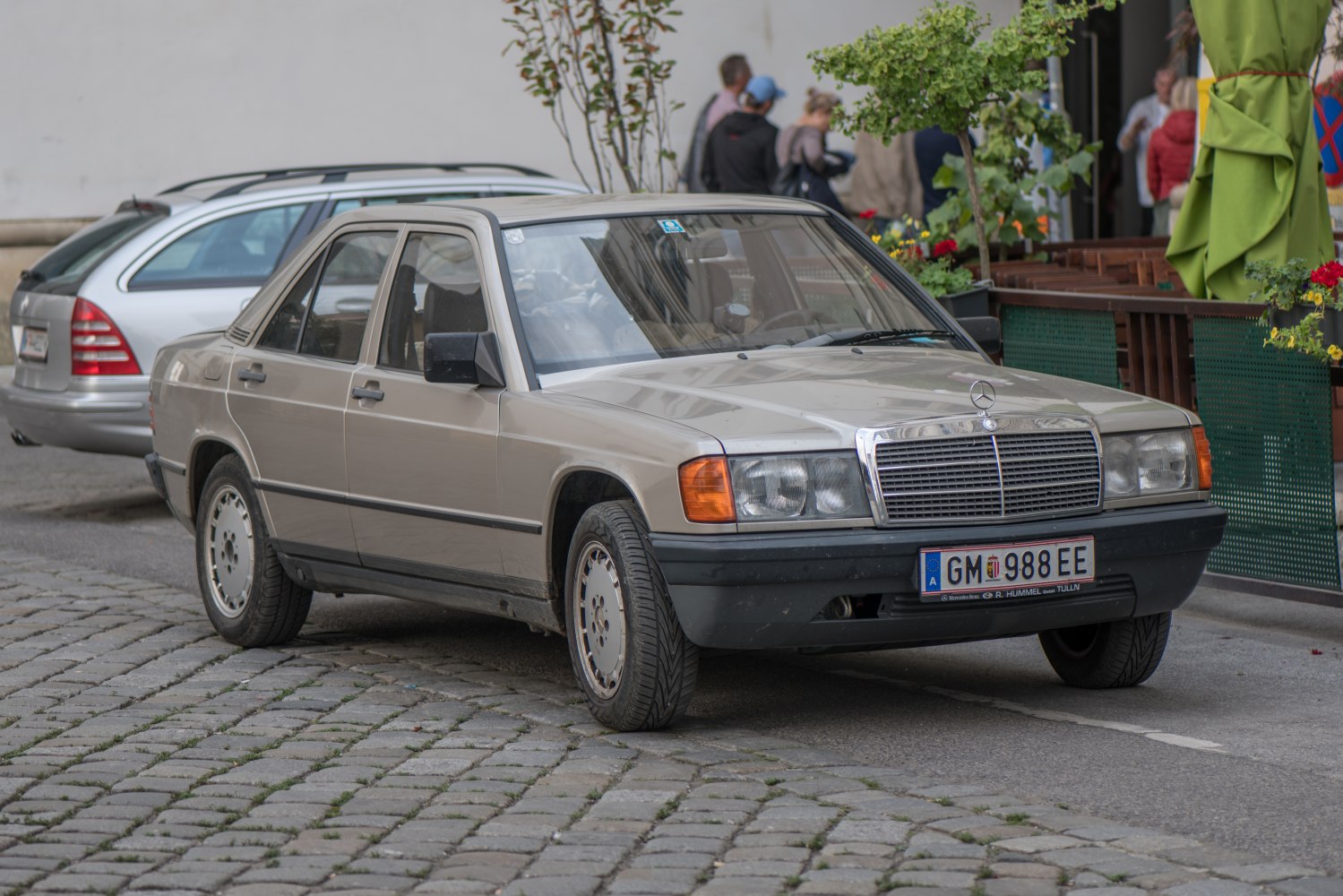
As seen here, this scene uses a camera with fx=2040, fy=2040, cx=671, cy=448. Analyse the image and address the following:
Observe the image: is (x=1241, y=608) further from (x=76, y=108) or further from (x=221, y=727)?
(x=76, y=108)

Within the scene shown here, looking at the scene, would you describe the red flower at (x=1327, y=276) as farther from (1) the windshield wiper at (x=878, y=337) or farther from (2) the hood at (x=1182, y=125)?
(2) the hood at (x=1182, y=125)

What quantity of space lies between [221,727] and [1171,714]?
2.86m

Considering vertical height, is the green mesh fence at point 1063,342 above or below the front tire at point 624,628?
above

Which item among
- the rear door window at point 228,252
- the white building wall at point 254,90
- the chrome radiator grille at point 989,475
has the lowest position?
the chrome radiator grille at point 989,475

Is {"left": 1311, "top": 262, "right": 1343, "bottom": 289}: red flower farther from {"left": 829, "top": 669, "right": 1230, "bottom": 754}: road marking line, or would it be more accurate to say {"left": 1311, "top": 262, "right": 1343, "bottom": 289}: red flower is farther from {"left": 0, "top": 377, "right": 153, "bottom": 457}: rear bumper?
{"left": 0, "top": 377, "right": 153, "bottom": 457}: rear bumper

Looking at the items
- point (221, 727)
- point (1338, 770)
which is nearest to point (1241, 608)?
point (1338, 770)

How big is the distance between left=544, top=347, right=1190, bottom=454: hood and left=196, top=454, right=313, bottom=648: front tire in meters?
1.77

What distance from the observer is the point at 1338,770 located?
5.39 m

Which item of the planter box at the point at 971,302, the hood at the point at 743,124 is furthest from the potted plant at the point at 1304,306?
the hood at the point at 743,124

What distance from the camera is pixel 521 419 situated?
244 inches

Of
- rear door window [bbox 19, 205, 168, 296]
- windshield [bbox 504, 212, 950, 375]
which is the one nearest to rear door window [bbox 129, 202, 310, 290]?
rear door window [bbox 19, 205, 168, 296]

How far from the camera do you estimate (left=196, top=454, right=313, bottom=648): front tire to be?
295 inches

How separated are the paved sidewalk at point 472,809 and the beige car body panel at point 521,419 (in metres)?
0.57

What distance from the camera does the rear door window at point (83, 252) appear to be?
11.3m
